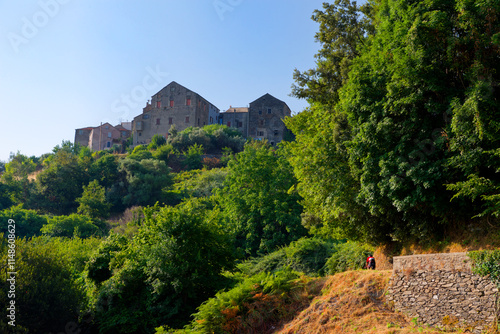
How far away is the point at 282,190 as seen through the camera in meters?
35.5

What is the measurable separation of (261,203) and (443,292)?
75.4 feet

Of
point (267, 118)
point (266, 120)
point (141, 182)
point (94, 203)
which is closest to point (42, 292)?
point (94, 203)

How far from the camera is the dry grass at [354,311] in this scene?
12984mm

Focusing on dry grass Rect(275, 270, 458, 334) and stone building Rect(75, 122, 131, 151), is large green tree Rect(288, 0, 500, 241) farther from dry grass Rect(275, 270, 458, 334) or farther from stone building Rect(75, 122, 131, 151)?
stone building Rect(75, 122, 131, 151)

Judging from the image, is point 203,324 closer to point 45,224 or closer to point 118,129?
point 45,224

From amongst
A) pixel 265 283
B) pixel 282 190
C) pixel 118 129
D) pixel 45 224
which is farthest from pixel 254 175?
pixel 118 129

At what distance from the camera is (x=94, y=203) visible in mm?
58906

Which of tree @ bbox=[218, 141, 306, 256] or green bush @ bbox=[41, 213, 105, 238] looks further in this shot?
green bush @ bbox=[41, 213, 105, 238]

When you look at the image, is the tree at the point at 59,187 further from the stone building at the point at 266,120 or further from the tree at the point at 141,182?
the stone building at the point at 266,120

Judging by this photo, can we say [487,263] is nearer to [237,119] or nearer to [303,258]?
[303,258]

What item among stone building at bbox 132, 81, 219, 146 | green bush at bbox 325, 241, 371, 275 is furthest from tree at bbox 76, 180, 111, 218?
green bush at bbox 325, 241, 371, 275

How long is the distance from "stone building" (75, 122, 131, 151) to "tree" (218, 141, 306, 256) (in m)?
72.6

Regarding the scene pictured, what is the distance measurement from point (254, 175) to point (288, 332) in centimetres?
2246

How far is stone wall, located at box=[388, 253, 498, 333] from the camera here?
11398 millimetres
